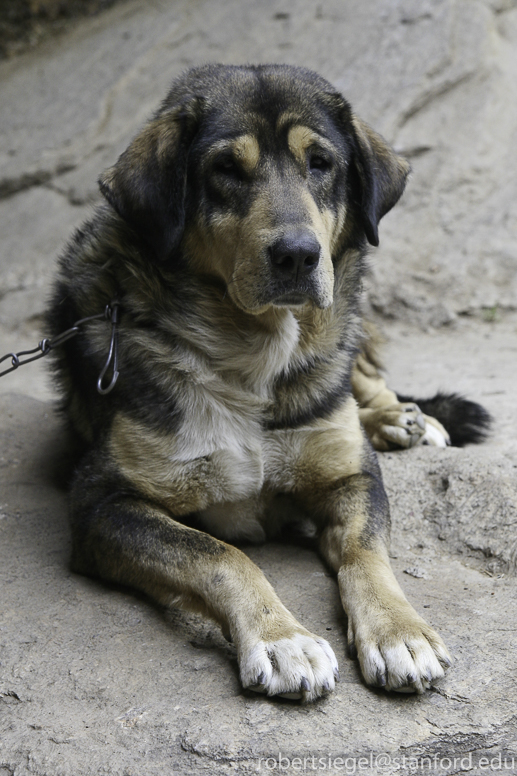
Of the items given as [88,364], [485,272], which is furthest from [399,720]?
[485,272]

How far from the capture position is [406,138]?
800 cm

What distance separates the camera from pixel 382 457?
13.9ft

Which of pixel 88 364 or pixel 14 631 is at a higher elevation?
pixel 88 364

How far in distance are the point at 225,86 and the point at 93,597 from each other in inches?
87.3

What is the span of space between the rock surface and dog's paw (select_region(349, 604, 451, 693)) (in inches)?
2.3

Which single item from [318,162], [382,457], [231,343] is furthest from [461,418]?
[318,162]

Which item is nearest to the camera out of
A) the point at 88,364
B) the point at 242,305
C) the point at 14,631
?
the point at 14,631

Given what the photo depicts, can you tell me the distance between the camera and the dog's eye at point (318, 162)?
10.7ft

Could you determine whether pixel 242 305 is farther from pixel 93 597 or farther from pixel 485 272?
pixel 485 272

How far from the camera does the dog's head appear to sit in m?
2.95

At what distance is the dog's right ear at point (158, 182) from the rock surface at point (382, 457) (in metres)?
1.48

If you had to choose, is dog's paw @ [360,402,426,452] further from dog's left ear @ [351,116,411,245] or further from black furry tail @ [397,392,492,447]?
dog's left ear @ [351,116,411,245]

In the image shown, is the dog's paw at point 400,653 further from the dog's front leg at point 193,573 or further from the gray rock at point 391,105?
the gray rock at point 391,105

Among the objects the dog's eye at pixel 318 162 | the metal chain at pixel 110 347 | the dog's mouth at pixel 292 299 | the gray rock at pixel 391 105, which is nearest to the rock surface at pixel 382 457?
the gray rock at pixel 391 105
